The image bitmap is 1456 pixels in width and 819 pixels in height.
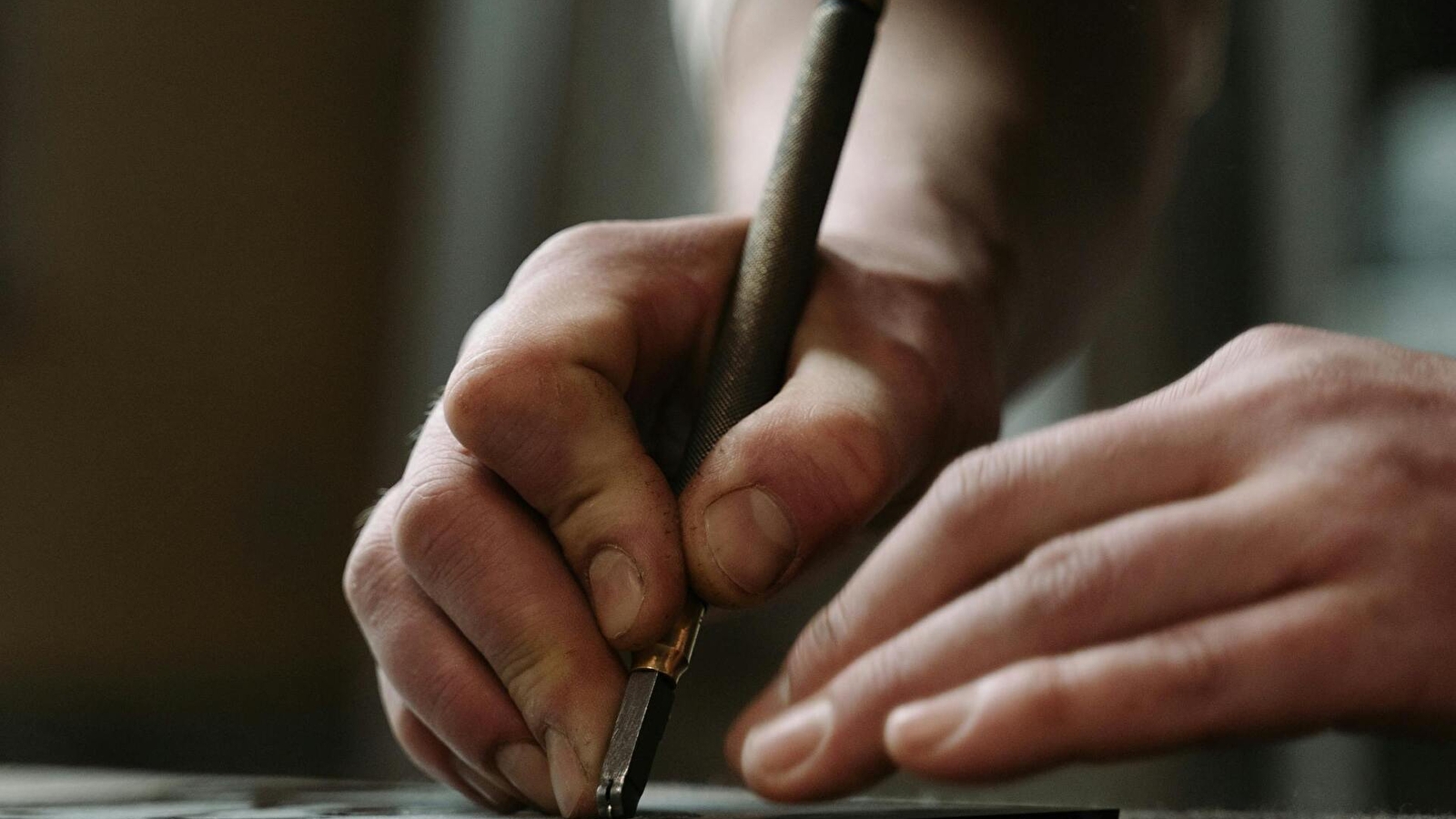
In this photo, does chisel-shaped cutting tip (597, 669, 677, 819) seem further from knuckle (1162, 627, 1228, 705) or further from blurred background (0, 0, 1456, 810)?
blurred background (0, 0, 1456, 810)

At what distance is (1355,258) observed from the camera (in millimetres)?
741

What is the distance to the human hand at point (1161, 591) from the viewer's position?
0.20 metres

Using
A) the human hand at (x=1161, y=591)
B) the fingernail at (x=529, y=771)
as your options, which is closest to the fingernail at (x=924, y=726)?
the human hand at (x=1161, y=591)

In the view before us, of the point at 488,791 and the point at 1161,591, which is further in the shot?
the point at 488,791

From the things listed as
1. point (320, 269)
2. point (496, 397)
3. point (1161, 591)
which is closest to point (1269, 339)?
point (1161, 591)

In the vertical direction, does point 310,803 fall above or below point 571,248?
below

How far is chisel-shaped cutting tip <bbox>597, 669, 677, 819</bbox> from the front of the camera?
25 centimetres

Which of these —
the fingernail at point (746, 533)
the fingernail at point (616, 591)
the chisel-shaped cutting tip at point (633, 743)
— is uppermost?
the fingernail at point (746, 533)

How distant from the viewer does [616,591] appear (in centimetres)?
28

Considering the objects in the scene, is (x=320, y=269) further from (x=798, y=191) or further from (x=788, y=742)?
(x=788, y=742)

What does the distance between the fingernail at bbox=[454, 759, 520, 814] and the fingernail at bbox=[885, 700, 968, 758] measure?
0.14 meters

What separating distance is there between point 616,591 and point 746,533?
3 centimetres

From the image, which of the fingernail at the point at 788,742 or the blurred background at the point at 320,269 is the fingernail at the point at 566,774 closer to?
the fingernail at the point at 788,742

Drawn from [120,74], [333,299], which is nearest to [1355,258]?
[333,299]
